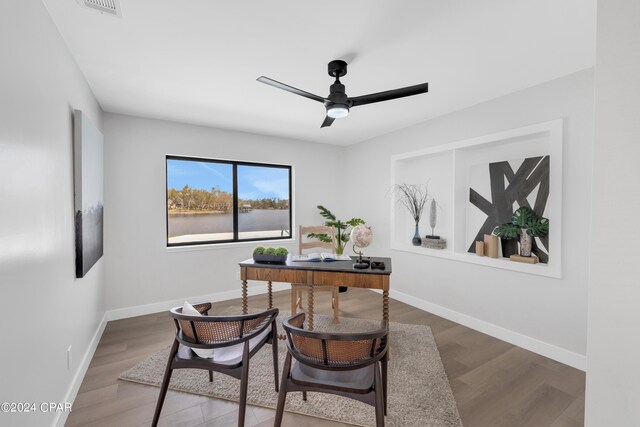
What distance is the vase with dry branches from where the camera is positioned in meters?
4.06

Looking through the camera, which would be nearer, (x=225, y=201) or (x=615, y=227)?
(x=615, y=227)

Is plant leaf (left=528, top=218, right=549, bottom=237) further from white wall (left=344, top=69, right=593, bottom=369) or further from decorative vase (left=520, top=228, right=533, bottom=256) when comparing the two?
white wall (left=344, top=69, right=593, bottom=369)

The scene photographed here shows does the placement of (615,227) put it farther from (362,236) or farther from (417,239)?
(417,239)

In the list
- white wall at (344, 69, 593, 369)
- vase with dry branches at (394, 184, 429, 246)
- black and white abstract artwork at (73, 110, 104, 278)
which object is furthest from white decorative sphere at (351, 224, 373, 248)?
black and white abstract artwork at (73, 110, 104, 278)

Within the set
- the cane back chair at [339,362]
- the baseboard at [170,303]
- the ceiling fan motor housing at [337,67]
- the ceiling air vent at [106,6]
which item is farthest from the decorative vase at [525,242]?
the ceiling air vent at [106,6]

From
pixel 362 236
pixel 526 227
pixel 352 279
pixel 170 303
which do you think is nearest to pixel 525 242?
pixel 526 227

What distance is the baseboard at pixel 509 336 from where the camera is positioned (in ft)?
8.10

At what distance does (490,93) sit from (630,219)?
2424mm

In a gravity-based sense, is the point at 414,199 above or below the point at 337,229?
above

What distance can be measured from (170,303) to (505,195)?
440 centimetres

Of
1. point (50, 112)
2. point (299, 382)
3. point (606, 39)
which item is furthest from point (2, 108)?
point (606, 39)

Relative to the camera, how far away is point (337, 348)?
139 centimetres

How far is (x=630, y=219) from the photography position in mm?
936

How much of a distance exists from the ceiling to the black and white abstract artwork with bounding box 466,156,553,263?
804mm
